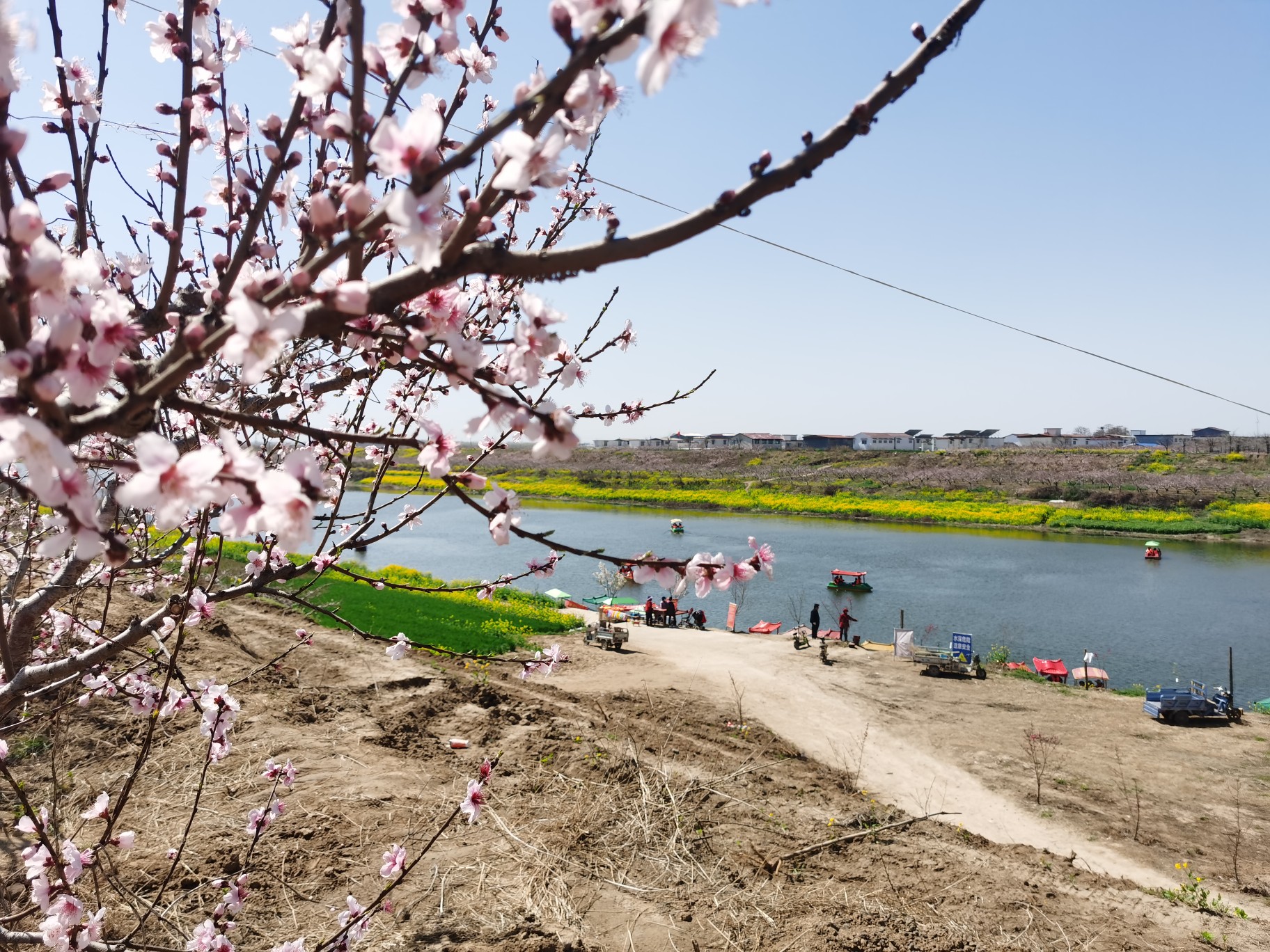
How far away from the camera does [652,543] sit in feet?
114

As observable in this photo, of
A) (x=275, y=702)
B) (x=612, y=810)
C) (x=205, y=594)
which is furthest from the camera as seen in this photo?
(x=275, y=702)

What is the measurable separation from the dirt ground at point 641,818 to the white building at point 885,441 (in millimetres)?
81795

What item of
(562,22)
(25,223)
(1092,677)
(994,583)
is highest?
(562,22)

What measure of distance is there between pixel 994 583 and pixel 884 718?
60.6ft

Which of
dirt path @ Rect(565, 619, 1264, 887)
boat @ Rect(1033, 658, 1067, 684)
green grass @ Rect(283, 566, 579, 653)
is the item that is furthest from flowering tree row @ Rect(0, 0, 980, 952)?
boat @ Rect(1033, 658, 1067, 684)

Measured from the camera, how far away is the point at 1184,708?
11.3 m

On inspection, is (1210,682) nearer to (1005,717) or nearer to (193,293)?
(1005,717)

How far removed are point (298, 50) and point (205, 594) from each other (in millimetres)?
1853

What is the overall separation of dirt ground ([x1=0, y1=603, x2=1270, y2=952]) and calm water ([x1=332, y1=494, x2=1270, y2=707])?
8.73 meters

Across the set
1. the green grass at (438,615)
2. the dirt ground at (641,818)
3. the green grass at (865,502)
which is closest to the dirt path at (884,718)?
the dirt ground at (641,818)

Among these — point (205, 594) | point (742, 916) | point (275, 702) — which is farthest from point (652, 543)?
point (205, 594)

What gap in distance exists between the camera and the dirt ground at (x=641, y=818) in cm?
420

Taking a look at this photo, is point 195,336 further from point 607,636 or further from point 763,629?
point 763,629

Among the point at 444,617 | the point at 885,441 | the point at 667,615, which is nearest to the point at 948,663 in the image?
the point at 667,615
